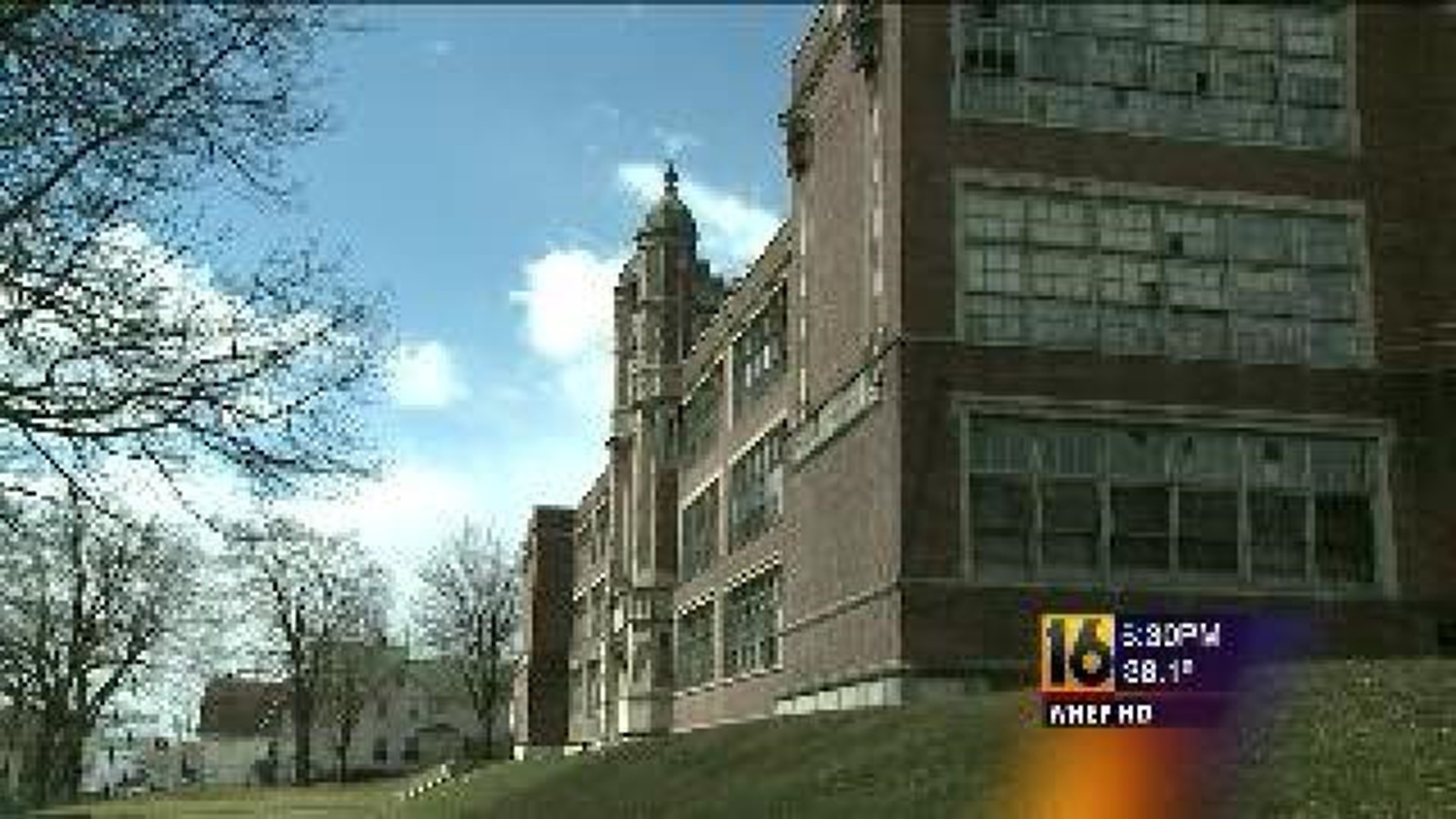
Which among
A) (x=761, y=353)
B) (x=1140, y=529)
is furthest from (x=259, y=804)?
(x=1140, y=529)

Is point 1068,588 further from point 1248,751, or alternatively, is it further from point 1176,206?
point 1248,751

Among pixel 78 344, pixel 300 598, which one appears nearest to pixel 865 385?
pixel 300 598

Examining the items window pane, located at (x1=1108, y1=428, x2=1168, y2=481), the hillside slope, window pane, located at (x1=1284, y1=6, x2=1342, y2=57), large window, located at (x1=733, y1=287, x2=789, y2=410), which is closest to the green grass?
the hillside slope

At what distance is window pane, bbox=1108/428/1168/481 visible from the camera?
31.3 meters

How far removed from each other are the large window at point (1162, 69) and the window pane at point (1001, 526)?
6156 millimetres

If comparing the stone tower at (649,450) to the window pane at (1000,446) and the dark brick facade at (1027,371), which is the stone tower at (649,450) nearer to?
the dark brick facade at (1027,371)

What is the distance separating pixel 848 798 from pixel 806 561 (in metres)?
16.1

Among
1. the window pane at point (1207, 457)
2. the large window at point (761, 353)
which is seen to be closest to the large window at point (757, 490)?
the large window at point (761, 353)

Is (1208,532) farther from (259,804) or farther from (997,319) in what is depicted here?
(259,804)

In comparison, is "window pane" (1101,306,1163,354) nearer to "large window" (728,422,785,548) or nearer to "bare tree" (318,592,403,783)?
"large window" (728,422,785,548)

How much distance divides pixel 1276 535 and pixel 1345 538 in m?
1.21

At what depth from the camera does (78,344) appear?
14.2 metres

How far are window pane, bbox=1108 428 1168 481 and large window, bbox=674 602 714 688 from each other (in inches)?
851

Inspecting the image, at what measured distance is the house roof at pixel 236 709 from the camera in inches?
6211
